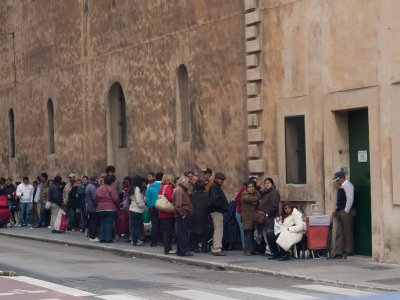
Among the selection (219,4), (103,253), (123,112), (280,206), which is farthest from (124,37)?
(280,206)

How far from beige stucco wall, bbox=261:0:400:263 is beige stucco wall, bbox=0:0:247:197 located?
5.37 feet

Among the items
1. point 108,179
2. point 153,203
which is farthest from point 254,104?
point 108,179

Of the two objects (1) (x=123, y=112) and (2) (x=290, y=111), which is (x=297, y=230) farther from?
(1) (x=123, y=112)

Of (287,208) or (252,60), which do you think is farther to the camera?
(252,60)

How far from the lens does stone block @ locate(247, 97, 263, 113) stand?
77.9ft

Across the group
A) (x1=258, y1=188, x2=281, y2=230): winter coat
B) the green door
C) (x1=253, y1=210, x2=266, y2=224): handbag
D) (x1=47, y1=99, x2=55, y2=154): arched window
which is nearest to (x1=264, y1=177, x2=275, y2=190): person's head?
(x1=258, y1=188, x2=281, y2=230): winter coat

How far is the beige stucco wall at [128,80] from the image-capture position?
83.5 ft

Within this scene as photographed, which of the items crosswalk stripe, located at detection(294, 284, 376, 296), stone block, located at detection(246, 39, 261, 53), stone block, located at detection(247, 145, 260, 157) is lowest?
crosswalk stripe, located at detection(294, 284, 376, 296)

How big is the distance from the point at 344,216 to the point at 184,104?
801cm

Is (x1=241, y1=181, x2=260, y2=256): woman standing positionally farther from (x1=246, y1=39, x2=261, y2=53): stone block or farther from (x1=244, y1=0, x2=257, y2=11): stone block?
(x1=244, y1=0, x2=257, y2=11): stone block

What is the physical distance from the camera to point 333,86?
21.5 metres

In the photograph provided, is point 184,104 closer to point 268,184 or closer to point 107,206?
point 107,206

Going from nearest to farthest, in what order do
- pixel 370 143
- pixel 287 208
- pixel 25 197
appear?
pixel 370 143
pixel 287 208
pixel 25 197

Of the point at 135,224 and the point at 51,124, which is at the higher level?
the point at 51,124
